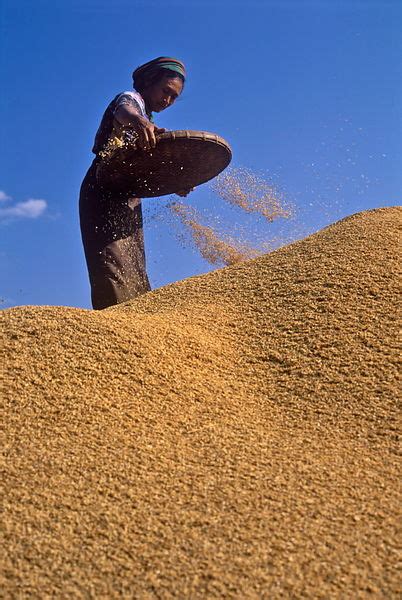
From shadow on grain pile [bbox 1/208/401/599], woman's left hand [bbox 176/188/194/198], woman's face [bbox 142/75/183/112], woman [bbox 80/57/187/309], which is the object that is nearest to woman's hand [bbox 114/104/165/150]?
woman [bbox 80/57/187/309]

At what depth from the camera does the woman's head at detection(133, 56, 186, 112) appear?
13.8ft

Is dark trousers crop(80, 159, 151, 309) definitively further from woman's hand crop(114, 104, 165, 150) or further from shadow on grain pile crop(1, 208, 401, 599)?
shadow on grain pile crop(1, 208, 401, 599)

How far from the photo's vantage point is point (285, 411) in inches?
85.8

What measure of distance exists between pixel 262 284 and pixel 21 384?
54.8 inches

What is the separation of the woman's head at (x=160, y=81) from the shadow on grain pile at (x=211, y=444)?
170 centimetres

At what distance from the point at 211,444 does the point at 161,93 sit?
2915mm

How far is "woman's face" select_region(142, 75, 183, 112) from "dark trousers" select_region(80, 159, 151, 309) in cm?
54

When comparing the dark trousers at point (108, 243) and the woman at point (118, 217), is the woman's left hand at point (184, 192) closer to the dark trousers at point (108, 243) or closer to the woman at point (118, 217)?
the woman at point (118, 217)

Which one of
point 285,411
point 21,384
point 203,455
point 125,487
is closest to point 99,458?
point 125,487

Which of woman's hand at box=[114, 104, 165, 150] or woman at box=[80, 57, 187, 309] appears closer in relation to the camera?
woman's hand at box=[114, 104, 165, 150]

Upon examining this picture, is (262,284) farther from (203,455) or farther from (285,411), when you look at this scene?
(203,455)

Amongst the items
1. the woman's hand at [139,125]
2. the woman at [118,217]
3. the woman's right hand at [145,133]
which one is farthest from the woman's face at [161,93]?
the woman's right hand at [145,133]

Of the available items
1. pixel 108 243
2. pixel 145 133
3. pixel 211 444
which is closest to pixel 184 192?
pixel 108 243

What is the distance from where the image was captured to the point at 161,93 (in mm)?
4223
